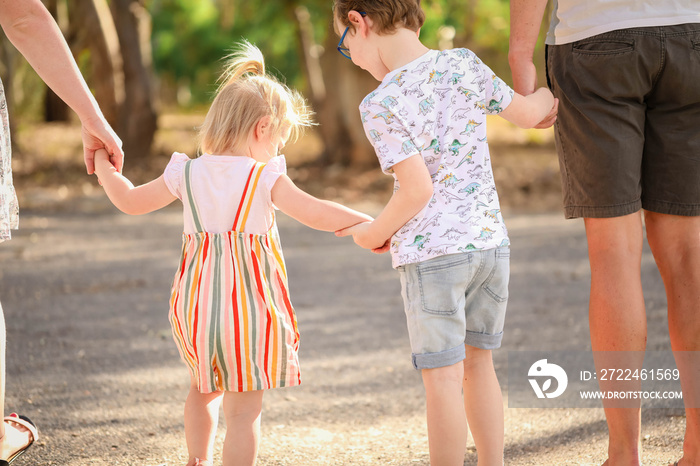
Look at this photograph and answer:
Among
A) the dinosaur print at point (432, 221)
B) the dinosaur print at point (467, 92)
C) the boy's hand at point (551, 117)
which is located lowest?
the dinosaur print at point (432, 221)

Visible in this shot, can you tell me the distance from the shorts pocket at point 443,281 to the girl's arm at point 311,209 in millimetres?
270

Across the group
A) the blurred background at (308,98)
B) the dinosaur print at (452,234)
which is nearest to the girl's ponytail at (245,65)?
the dinosaur print at (452,234)

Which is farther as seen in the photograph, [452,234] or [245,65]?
[245,65]

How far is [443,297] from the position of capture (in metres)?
2.28

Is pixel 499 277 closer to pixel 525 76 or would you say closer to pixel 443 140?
pixel 443 140

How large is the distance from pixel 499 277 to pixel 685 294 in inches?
25.6

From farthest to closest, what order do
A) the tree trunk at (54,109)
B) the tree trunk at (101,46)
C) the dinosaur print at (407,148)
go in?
1. the tree trunk at (54,109)
2. the tree trunk at (101,46)
3. the dinosaur print at (407,148)

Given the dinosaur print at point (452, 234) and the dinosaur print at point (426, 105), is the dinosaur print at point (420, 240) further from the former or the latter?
the dinosaur print at point (426, 105)

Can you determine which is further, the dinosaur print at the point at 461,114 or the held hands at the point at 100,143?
the held hands at the point at 100,143

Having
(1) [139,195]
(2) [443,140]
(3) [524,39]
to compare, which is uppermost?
(3) [524,39]

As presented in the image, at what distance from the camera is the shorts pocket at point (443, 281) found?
2.27 metres

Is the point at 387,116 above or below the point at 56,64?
below

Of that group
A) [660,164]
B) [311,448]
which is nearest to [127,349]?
[311,448]

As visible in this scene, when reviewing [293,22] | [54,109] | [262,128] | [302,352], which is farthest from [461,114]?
[54,109]
